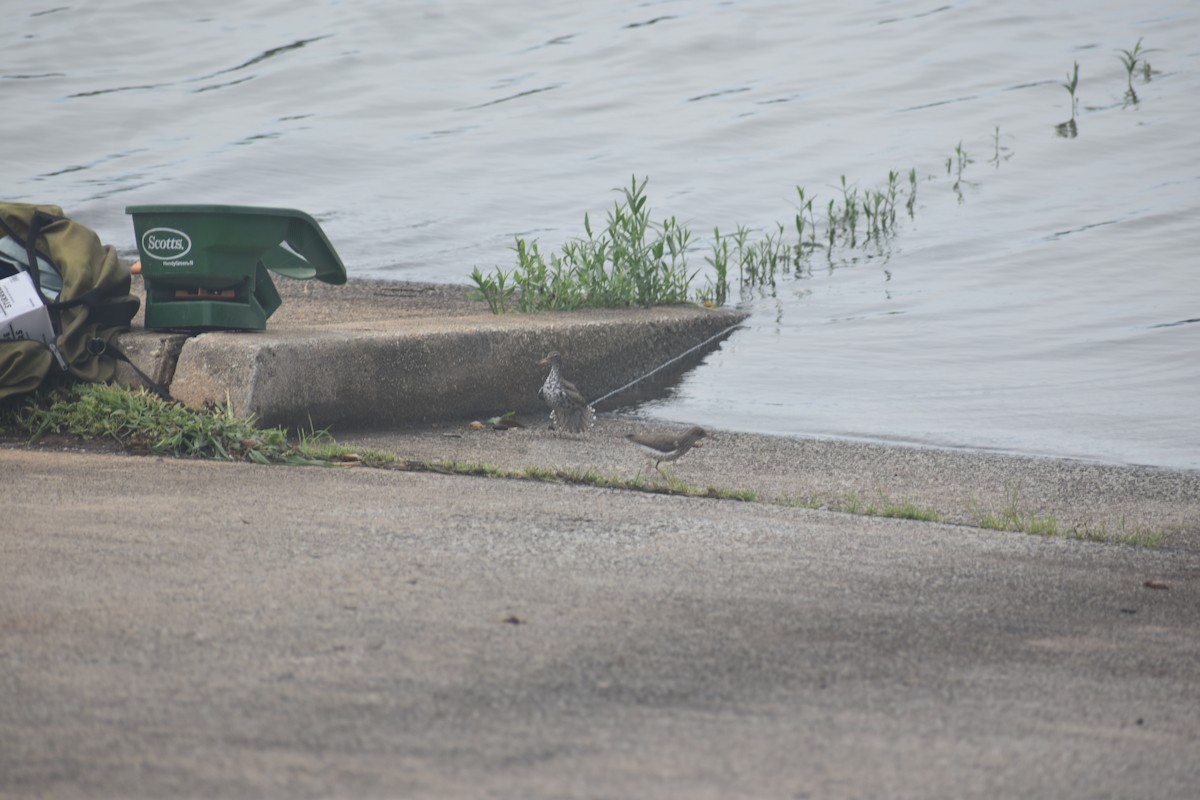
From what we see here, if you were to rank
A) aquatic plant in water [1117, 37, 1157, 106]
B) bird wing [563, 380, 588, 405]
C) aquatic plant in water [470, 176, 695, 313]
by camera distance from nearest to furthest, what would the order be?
bird wing [563, 380, 588, 405]
aquatic plant in water [470, 176, 695, 313]
aquatic plant in water [1117, 37, 1157, 106]

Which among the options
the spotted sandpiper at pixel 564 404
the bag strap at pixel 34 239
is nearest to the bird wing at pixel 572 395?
the spotted sandpiper at pixel 564 404

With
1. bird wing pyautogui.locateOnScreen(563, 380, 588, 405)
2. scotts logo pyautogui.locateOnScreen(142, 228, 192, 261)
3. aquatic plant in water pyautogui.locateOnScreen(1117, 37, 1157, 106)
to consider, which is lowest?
bird wing pyautogui.locateOnScreen(563, 380, 588, 405)

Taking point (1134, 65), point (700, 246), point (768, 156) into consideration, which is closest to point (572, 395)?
point (700, 246)

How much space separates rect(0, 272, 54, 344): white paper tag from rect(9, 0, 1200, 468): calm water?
120 inches

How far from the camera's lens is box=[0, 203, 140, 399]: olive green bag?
18.2ft

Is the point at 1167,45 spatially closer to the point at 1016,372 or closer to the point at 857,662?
the point at 1016,372

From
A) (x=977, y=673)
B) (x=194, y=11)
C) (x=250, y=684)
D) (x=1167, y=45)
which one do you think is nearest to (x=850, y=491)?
(x=977, y=673)

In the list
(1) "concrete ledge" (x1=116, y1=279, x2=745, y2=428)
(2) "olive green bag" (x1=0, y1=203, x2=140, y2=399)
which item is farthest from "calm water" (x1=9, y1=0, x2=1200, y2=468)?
(2) "olive green bag" (x1=0, y1=203, x2=140, y2=399)

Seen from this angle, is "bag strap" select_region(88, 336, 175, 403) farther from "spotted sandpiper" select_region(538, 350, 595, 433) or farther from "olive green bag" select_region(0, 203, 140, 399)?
"spotted sandpiper" select_region(538, 350, 595, 433)

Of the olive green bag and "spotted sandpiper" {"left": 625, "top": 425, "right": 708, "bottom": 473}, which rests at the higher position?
the olive green bag

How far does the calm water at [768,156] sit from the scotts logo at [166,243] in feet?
8.61

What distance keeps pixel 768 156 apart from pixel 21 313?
9.01 m

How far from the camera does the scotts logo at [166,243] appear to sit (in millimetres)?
5496

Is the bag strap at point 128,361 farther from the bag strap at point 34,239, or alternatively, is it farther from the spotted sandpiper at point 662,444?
the spotted sandpiper at point 662,444
